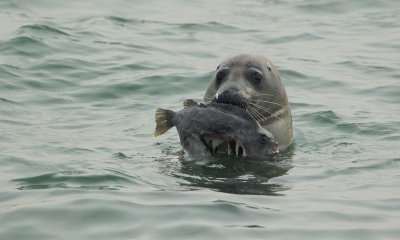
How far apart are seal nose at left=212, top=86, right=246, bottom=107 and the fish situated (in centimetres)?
20

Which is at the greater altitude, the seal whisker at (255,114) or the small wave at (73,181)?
the seal whisker at (255,114)

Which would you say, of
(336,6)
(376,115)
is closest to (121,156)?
(376,115)

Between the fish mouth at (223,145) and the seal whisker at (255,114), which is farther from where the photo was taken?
the seal whisker at (255,114)

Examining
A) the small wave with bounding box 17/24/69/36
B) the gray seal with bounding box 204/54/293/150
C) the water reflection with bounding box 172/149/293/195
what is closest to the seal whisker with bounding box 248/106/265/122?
the gray seal with bounding box 204/54/293/150

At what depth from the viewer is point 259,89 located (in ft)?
31.0

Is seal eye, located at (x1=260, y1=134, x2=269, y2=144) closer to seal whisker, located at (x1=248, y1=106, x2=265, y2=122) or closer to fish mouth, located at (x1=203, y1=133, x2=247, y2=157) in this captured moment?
fish mouth, located at (x1=203, y1=133, x2=247, y2=157)

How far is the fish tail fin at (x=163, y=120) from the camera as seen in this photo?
844cm

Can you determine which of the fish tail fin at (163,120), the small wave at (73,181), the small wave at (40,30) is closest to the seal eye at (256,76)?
the fish tail fin at (163,120)

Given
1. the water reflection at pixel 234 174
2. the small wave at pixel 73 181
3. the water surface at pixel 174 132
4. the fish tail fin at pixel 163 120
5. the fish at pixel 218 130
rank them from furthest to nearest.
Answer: the fish tail fin at pixel 163 120, the fish at pixel 218 130, the water reflection at pixel 234 174, the small wave at pixel 73 181, the water surface at pixel 174 132

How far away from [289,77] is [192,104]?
4.84m

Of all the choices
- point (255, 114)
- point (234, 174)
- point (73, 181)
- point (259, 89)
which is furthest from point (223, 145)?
point (73, 181)

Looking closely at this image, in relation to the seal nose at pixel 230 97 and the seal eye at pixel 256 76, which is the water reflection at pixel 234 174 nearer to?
the seal nose at pixel 230 97

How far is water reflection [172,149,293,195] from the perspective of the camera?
7938 mm

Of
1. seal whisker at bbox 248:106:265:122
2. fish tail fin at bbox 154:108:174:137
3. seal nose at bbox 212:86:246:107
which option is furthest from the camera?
seal whisker at bbox 248:106:265:122
